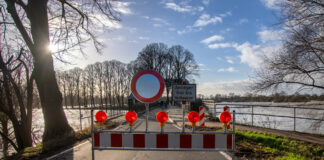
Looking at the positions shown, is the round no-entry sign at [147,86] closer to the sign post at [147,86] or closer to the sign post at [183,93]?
the sign post at [147,86]

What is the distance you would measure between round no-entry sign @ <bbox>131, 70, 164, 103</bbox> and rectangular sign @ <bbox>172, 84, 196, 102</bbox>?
167 centimetres

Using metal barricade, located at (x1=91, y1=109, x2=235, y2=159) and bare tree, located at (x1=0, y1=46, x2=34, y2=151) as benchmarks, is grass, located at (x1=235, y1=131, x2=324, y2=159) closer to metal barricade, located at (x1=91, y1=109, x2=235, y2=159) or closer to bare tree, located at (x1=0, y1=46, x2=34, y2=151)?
metal barricade, located at (x1=91, y1=109, x2=235, y2=159)

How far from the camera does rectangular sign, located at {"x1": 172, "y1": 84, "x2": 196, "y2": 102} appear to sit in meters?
5.24

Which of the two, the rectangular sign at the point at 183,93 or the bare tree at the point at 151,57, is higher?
the bare tree at the point at 151,57

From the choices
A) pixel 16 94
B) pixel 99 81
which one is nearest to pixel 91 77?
pixel 99 81

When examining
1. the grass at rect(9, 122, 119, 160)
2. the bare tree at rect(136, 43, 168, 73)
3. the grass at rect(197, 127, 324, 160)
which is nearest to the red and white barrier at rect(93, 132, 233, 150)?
the grass at rect(197, 127, 324, 160)

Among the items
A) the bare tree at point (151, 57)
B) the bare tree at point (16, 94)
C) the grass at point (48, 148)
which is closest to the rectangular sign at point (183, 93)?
the grass at point (48, 148)

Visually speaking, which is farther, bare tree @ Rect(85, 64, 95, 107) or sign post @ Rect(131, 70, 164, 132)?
bare tree @ Rect(85, 64, 95, 107)

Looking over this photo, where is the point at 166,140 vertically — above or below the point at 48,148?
above

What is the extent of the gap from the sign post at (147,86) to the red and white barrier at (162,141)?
0.50 meters

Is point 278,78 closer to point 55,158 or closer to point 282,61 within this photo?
point 282,61

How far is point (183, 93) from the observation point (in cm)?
529

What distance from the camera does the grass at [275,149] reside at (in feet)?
16.8

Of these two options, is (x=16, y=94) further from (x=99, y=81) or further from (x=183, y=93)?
(x=99, y=81)
